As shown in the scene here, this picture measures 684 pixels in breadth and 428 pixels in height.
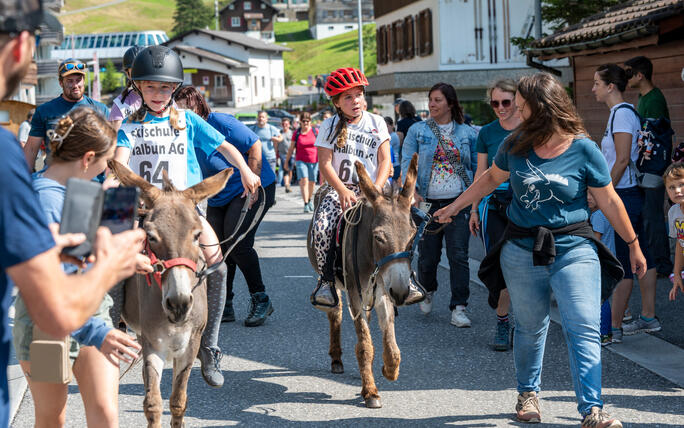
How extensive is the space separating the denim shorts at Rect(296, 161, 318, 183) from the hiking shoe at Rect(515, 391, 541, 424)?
15220 millimetres

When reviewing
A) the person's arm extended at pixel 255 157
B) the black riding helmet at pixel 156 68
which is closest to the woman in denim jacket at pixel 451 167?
the person's arm extended at pixel 255 157

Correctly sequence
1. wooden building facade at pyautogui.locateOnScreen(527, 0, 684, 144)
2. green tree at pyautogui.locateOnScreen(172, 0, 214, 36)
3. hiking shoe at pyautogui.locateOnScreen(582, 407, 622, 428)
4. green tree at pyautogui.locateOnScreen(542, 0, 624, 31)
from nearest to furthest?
hiking shoe at pyautogui.locateOnScreen(582, 407, 622, 428) → wooden building facade at pyautogui.locateOnScreen(527, 0, 684, 144) → green tree at pyautogui.locateOnScreen(542, 0, 624, 31) → green tree at pyautogui.locateOnScreen(172, 0, 214, 36)

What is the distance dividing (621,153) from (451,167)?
5.87 ft

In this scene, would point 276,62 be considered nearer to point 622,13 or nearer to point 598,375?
point 622,13

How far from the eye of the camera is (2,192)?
2.33 m

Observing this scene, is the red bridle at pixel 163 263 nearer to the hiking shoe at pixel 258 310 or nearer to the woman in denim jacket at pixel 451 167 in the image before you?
the hiking shoe at pixel 258 310

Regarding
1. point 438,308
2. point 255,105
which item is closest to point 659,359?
point 438,308

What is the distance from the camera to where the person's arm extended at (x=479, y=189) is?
5.66m

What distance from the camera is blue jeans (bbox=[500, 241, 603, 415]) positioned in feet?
16.7

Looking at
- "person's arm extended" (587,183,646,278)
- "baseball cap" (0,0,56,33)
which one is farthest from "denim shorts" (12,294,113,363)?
"person's arm extended" (587,183,646,278)

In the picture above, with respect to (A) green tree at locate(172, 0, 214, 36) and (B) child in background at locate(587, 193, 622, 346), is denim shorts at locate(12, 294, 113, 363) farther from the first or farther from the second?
(A) green tree at locate(172, 0, 214, 36)

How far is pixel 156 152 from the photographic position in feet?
18.6

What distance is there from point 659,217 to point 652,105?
1154 millimetres

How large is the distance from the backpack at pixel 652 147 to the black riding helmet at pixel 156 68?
14.1ft
